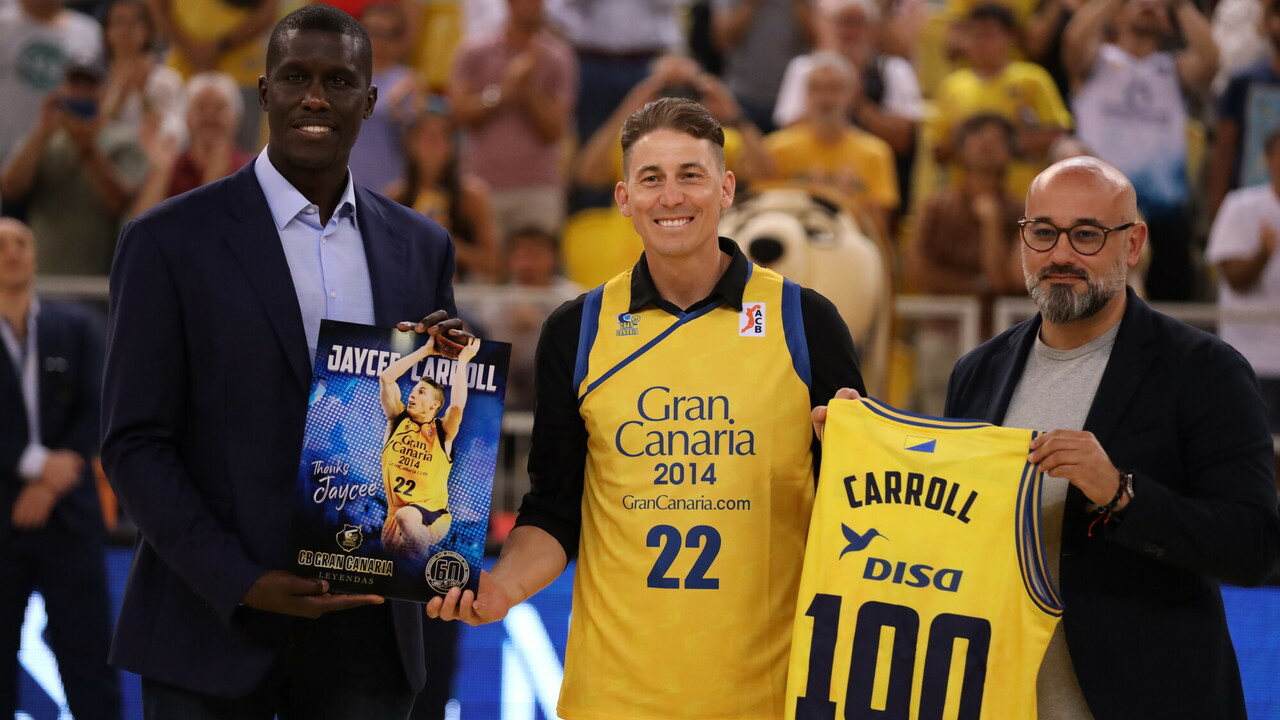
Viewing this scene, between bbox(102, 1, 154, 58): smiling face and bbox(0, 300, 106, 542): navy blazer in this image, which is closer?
bbox(0, 300, 106, 542): navy blazer

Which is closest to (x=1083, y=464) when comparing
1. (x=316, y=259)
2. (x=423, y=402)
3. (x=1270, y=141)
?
(x=423, y=402)

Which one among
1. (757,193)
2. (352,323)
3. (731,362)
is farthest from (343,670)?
(757,193)

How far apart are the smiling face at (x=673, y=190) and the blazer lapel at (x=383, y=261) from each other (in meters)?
0.52

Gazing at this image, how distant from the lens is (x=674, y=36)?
896 cm

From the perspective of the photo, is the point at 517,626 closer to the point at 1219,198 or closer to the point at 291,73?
the point at 291,73

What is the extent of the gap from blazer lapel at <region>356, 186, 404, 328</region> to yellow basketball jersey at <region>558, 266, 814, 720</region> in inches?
18.2

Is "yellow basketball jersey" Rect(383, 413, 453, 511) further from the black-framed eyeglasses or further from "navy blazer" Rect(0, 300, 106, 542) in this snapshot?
"navy blazer" Rect(0, 300, 106, 542)

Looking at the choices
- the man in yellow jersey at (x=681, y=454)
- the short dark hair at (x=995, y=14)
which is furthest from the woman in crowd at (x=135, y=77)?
the man in yellow jersey at (x=681, y=454)

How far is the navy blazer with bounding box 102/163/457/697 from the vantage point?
272 cm

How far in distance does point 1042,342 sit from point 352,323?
5.09 ft

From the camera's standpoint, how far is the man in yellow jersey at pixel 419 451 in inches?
112

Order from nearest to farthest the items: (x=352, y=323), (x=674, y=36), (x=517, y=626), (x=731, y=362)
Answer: (x=352, y=323) → (x=731, y=362) → (x=517, y=626) → (x=674, y=36)

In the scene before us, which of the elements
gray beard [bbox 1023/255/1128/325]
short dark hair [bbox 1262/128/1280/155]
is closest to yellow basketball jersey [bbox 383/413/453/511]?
gray beard [bbox 1023/255/1128/325]

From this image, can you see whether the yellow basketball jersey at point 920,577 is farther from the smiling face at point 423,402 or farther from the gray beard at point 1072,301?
the smiling face at point 423,402
